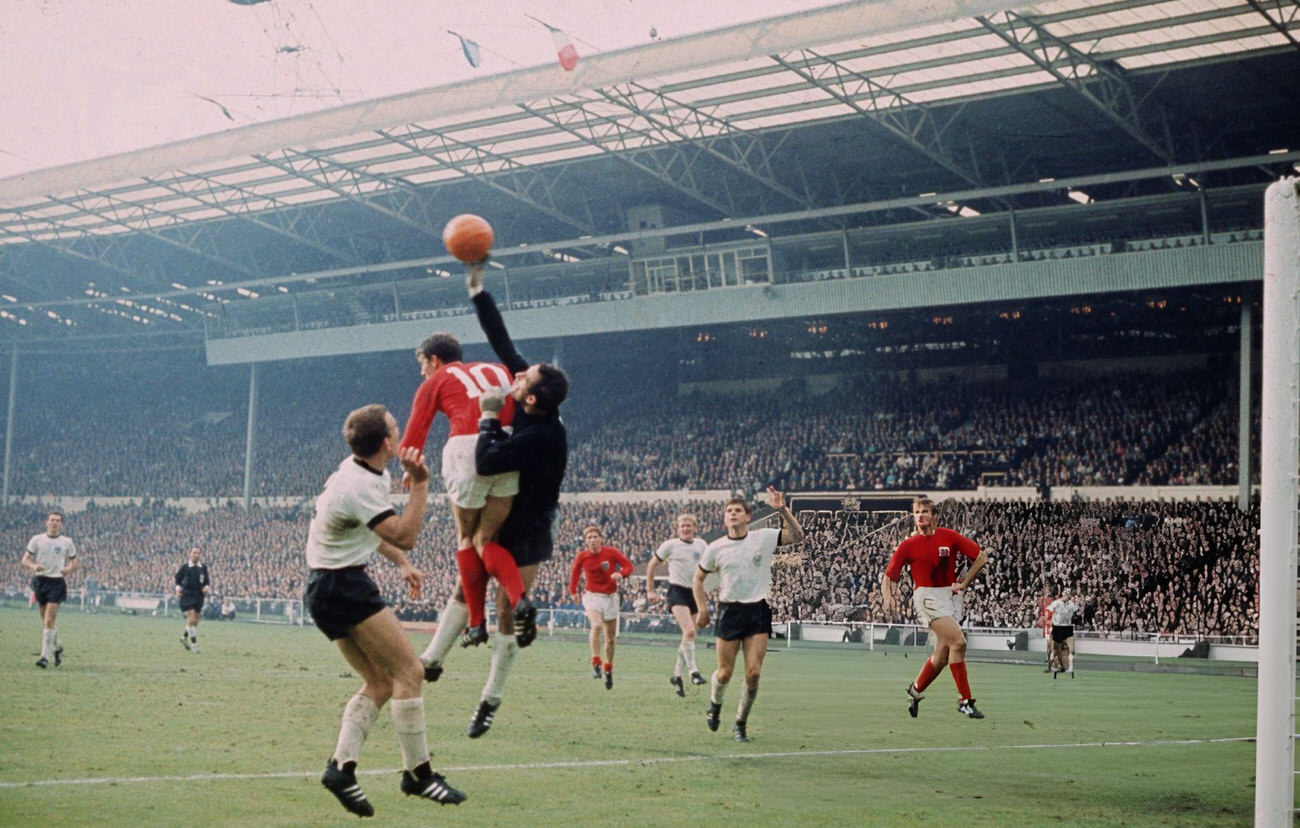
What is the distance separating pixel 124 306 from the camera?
219ft

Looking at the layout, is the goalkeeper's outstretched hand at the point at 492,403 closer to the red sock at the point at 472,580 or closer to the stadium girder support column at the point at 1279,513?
the red sock at the point at 472,580

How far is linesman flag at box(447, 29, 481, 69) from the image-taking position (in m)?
28.5

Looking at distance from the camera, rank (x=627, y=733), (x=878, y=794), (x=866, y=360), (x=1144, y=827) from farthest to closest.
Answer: (x=866, y=360)
(x=627, y=733)
(x=878, y=794)
(x=1144, y=827)

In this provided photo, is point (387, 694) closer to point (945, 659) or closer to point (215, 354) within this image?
point (945, 659)

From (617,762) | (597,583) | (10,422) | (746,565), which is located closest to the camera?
(617,762)

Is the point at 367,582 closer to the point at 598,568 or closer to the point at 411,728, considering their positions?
the point at 411,728

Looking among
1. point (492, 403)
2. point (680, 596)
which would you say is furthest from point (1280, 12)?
point (492, 403)

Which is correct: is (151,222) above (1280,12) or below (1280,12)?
below

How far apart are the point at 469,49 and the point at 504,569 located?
22199mm

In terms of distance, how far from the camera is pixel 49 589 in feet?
68.3

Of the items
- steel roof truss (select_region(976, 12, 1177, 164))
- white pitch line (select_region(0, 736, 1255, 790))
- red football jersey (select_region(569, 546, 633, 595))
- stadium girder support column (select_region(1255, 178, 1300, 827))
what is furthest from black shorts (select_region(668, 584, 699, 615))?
steel roof truss (select_region(976, 12, 1177, 164))

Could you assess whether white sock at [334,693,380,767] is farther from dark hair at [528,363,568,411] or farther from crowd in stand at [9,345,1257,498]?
crowd in stand at [9,345,1257,498]

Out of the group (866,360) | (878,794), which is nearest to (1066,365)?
(866,360)

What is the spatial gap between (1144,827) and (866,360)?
42762mm
